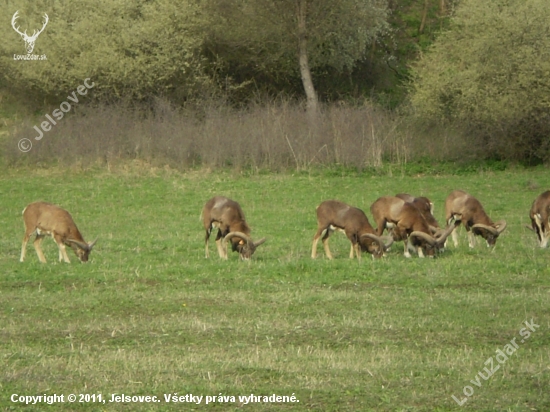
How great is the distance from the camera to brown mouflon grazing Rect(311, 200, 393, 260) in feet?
55.9

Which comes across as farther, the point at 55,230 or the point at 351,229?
the point at 351,229

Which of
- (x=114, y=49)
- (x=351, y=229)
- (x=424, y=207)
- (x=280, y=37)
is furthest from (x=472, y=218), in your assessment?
(x=114, y=49)

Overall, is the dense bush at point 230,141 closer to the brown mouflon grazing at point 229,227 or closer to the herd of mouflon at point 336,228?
the herd of mouflon at point 336,228

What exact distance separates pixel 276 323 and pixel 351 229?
19.9ft

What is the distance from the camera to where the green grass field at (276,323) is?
8.83 m

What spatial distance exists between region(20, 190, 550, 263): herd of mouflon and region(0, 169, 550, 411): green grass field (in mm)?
393

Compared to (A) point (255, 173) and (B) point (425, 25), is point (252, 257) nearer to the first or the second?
(A) point (255, 173)

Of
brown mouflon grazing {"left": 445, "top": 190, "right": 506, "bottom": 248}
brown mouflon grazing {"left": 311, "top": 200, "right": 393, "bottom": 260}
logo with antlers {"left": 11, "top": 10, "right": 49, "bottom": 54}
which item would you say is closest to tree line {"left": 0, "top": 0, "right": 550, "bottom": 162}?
logo with antlers {"left": 11, "top": 10, "right": 49, "bottom": 54}

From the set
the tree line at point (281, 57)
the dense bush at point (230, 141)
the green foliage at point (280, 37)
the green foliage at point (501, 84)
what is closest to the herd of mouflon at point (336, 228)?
the dense bush at point (230, 141)

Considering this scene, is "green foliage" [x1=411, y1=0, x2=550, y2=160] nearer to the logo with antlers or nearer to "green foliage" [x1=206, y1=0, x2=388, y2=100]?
"green foliage" [x1=206, y1=0, x2=388, y2=100]

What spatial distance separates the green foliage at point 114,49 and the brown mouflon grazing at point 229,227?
19.2 m

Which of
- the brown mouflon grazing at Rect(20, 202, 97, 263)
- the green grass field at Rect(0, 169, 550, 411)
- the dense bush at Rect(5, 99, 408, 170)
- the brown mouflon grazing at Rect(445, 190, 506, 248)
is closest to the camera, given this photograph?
the green grass field at Rect(0, 169, 550, 411)

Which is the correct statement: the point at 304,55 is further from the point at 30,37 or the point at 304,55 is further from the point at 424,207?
the point at 424,207

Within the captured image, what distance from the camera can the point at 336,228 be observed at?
17672 mm
